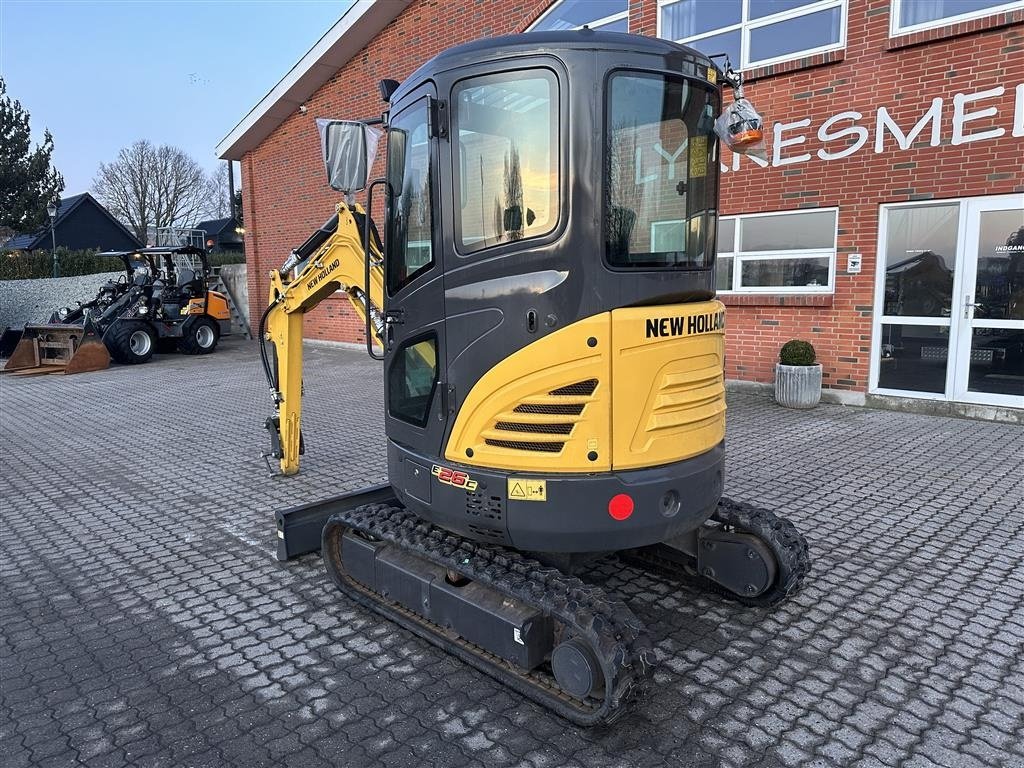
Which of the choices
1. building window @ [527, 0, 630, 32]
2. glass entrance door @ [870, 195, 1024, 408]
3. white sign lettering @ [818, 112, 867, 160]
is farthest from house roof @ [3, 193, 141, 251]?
glass entrance door @ [870, 195, 1024, 408]

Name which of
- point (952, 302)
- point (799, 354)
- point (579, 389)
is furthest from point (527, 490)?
point (952, 302)

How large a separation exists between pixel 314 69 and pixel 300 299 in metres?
12.2

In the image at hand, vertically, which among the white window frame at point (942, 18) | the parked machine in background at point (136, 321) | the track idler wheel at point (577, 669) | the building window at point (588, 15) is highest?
the building window at point (588, 15)

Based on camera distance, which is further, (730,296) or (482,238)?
(730,296)

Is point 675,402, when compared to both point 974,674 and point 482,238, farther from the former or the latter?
point 974,674

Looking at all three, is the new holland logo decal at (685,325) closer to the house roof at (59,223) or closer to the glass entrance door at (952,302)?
the glass entrance door at (952,302)

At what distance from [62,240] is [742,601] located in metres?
41.8

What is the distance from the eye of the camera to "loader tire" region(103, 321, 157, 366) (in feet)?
51.0

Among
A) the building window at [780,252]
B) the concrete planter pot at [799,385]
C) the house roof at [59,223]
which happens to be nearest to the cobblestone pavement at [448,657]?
the concrete planter pot at [799,385]

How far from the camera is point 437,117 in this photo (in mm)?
3234

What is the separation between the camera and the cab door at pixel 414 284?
3.42 m

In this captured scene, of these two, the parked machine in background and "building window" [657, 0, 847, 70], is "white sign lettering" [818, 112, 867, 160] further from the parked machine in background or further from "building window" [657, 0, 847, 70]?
the parked machine in background

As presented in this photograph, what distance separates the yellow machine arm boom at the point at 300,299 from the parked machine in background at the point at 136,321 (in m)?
10.4

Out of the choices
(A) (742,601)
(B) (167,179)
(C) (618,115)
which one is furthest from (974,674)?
(B) (167,179)
